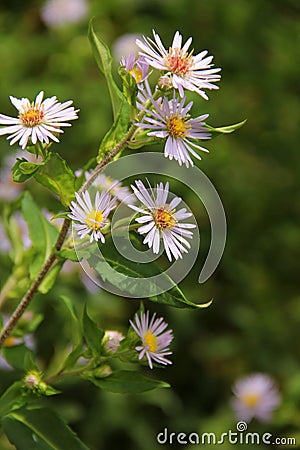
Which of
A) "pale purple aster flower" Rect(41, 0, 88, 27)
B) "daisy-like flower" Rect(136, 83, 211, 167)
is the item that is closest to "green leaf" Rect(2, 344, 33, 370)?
"daisy-like flower" Rect(136, 83, 211, 167)

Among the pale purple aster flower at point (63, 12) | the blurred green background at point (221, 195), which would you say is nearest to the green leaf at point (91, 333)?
the blurred green background at point (221, 195)

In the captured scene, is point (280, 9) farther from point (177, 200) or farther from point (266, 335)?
point (177, 200)

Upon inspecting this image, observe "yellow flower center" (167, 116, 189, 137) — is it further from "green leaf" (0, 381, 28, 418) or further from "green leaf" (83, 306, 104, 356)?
"green leaf" (0, 381, 28, 418)

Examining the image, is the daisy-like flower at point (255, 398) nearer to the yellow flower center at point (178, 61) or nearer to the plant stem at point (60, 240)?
the plant stem at point (60, 240)

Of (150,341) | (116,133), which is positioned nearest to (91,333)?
(150,341)

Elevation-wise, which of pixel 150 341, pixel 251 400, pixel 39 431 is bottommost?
pixel 39 431

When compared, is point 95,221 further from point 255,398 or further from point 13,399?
point 255,398
